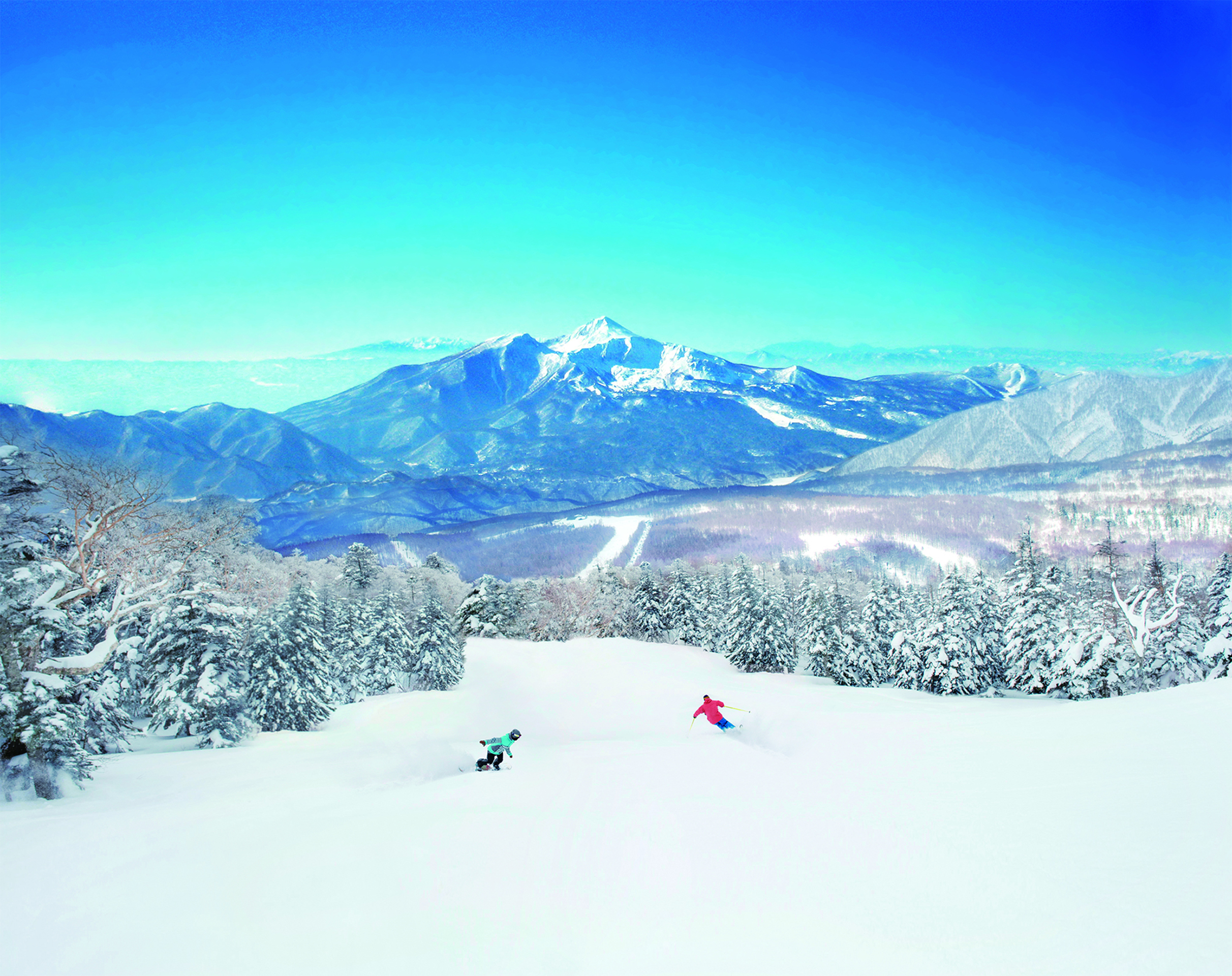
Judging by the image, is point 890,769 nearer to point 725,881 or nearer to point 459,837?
point 725,881

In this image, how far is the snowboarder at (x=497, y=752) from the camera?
1430 cm

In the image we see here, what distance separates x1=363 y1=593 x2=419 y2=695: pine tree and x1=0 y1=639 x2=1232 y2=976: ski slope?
29.0 meters

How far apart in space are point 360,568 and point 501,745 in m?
45.9

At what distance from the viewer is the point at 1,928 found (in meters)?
5.54

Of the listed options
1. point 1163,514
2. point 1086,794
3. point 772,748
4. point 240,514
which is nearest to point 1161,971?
point 1086,794

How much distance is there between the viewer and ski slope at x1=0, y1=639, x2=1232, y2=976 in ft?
15.9

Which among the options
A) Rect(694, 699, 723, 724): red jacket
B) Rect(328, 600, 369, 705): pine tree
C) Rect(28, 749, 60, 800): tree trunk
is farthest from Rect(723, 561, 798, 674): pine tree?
Rect(28, 749, 60, 800): tree trunk

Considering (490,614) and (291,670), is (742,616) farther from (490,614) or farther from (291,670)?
(291,670)

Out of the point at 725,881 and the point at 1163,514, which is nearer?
the point at 725,881

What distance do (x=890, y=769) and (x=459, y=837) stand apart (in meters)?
7.05

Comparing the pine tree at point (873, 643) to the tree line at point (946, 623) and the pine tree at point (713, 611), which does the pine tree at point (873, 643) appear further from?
the pine tree at point (713, 611)

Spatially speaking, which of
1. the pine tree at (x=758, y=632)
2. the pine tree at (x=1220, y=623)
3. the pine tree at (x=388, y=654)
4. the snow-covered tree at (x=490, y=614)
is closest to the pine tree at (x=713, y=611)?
the pine tree at (x=758, y=632)

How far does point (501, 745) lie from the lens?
14.7 meters

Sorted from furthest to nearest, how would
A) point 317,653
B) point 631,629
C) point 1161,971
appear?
point 631,629, point 317,653, point 1161,971
